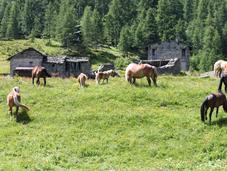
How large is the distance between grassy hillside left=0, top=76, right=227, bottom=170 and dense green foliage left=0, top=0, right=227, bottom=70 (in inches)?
3971

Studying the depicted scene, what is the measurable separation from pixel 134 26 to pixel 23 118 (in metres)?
136

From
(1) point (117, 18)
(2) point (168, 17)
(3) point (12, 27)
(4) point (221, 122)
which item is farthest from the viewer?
(1) point (117, 18)

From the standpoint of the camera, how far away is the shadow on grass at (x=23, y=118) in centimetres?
3050

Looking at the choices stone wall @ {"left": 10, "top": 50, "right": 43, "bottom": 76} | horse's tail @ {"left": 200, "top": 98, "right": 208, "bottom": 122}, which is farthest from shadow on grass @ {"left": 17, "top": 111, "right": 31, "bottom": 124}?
stone wall @ {"left": 10, "top": 50, "right": 43, "bottom": 76}

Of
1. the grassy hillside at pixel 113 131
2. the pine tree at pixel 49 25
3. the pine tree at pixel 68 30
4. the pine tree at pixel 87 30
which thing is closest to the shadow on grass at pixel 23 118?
the grassy hillside at pixel 113 131

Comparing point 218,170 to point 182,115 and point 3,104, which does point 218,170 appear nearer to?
point 182,115

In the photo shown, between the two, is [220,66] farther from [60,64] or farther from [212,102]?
[60,64]

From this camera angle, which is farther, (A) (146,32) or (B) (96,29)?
(A) (146,32)

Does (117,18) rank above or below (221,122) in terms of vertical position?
above

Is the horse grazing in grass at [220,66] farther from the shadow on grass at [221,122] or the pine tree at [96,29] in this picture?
the pine tree at [96,29]

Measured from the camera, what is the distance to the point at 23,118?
3095 centimetres

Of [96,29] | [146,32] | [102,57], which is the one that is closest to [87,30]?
[96,29]

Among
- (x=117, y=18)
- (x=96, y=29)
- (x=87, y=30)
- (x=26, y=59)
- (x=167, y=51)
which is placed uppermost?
(x=117, y=18)

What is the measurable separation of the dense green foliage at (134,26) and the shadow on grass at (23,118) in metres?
104
